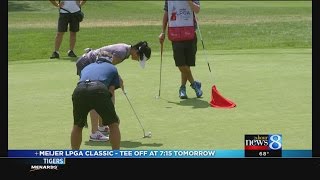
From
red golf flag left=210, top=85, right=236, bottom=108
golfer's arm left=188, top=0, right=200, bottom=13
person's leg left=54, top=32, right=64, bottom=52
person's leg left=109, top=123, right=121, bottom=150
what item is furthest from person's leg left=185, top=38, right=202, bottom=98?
person's leg left=54, top=32, right=64, bottom=52

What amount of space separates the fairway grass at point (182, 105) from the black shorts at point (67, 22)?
Result: 163 centimetres

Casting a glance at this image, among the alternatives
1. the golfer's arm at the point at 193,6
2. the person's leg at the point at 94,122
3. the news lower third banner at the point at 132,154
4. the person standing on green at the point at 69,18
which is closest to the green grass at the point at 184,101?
the person's leg at the point at 94,122

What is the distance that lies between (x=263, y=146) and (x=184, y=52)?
4343mm

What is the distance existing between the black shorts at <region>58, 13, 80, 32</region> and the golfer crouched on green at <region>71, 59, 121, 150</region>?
8982 millimetres

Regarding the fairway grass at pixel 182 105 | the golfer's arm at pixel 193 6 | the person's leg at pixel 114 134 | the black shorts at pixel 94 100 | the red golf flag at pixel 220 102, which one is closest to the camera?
the black shorts at pixel 94 100

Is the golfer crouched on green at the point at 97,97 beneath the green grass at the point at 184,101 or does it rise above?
above

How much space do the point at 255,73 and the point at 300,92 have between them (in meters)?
1.84

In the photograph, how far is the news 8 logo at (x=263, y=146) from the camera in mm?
6754

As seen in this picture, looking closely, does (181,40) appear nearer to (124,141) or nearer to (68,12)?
(124,141)

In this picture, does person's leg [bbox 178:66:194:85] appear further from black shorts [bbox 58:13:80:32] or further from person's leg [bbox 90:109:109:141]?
black shorts [bbox 58:13:80:32]

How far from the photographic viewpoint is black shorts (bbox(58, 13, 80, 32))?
1636 cm

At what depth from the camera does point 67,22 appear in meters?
16.5

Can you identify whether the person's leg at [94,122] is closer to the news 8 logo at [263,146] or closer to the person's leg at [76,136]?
the person's leg at [76,136]
